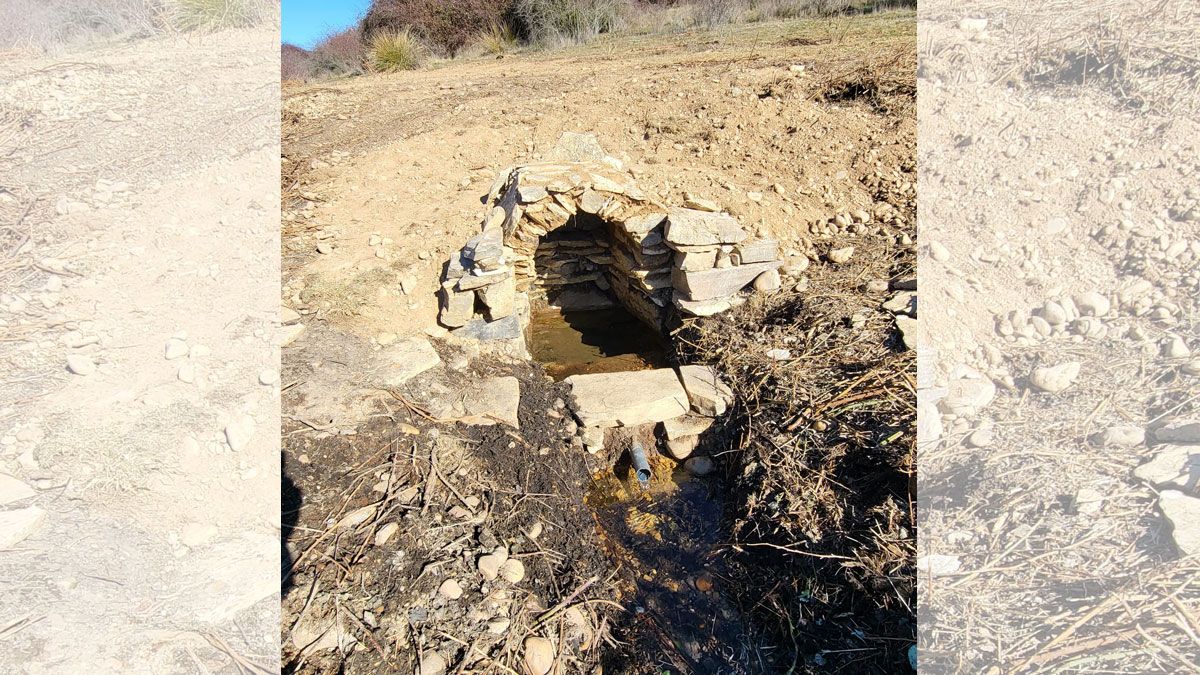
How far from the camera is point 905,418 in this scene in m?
3.64

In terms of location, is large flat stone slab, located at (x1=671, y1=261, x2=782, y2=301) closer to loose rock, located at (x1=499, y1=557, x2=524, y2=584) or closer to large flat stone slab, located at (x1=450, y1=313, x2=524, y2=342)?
large flat stone slab, located at (x1=450, y1=313, x2=524, y2=342)

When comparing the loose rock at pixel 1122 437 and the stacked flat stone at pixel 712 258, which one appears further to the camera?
the stacked flat stone at pixel 712 258

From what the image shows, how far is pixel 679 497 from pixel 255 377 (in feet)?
9.84

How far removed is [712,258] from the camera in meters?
5.06

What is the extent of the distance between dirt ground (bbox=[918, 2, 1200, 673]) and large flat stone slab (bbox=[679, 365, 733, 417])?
1.40 meters

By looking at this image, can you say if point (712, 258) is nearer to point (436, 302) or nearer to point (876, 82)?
point (436, 302)

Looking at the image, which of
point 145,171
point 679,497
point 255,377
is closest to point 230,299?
point 255,377

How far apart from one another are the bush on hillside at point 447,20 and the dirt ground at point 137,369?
28.7ft

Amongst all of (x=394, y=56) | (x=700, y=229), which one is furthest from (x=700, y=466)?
(x=394, y=56)

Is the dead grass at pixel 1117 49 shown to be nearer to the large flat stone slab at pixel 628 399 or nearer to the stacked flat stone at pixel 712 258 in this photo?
the stacked flat stone at pixel 712 258

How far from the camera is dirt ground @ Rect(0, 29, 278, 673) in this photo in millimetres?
2637

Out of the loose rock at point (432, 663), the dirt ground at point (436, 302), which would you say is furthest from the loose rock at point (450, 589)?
the loose rock at point (432, 663)

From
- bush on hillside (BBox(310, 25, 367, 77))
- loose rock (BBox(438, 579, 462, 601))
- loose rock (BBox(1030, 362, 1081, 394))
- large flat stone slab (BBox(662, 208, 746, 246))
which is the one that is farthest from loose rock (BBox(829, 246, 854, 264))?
bush on hillside (BBox(310, 25, 367, 77))

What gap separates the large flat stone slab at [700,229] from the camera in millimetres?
4895
